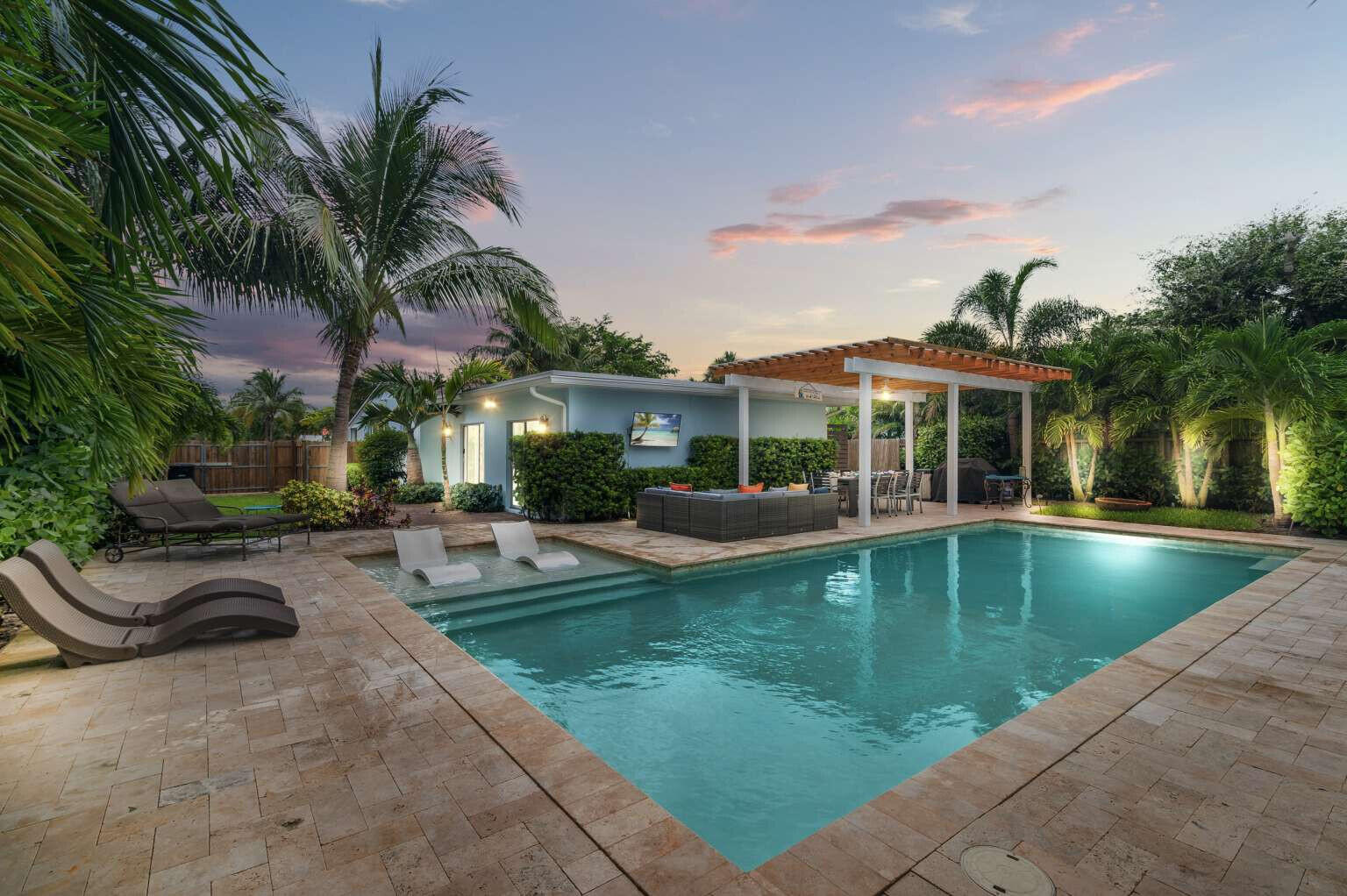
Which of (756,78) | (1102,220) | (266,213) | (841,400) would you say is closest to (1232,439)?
(1102,220)

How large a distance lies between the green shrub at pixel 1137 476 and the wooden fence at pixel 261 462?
2336 cm

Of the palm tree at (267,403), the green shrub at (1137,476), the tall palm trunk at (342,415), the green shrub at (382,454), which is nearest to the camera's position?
the tall palm trunk at (342,415)

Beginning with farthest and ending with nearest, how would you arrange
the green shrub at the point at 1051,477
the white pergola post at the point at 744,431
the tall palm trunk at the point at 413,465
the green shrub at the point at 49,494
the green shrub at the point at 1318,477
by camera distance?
the tall palm trunk at the point at 413,465
the green shrub at the point at 1051,477
the white pergola post at the point at 744,431
the green shrub at the point at 1318,477
the green shrub at the point at 49,494

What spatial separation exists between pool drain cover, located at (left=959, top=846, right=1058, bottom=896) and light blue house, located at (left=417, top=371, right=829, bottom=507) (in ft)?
33.0

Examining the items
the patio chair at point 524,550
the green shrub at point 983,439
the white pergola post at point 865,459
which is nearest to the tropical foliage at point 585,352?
the green shrub at point 983,439

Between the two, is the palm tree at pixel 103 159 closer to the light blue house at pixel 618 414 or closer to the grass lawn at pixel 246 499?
the light blue house at pixel 618 414

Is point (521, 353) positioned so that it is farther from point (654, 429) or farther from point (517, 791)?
point (517, 791)

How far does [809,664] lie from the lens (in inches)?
205

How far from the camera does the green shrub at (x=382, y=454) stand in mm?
18188

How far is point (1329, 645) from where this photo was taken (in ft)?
15.8

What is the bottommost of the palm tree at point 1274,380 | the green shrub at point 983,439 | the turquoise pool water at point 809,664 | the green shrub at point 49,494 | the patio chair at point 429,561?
the turquoise pool water at point 809,664

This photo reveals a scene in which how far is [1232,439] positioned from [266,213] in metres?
18.1

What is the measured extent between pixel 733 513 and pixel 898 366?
4.73 m

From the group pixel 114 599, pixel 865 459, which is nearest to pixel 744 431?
pixel 865 459
